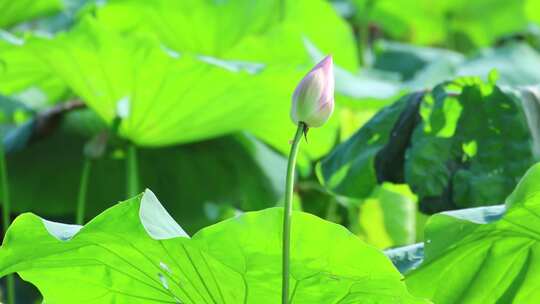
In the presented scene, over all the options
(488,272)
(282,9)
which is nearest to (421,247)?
→ (488,272)

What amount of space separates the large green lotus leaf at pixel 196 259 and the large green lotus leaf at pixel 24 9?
3.68ft

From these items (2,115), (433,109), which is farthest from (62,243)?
(2,115)

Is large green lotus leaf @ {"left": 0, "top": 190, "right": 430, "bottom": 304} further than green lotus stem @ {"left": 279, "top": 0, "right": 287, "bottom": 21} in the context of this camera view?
No

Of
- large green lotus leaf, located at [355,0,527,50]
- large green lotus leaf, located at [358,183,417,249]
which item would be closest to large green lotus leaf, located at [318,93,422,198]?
large green lotus leaf, located at [358,183,417,249]

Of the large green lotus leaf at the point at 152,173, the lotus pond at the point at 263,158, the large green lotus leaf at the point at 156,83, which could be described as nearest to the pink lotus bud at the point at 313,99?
the lotus pond at the point at 263,158

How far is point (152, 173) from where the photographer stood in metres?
1.96

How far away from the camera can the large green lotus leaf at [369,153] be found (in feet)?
4.38

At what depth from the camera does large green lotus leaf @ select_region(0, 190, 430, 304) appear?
85 centimetres

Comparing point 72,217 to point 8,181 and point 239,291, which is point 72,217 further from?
point 239,291

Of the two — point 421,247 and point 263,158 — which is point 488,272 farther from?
point 263,158

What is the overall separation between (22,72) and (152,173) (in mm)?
331

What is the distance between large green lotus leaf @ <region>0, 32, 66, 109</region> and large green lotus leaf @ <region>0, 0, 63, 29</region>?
0.14 m

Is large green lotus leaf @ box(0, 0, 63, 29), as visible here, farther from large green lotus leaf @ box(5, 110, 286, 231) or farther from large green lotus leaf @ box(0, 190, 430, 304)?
large green lotus leaf @ box(0, 190, 430, 304)

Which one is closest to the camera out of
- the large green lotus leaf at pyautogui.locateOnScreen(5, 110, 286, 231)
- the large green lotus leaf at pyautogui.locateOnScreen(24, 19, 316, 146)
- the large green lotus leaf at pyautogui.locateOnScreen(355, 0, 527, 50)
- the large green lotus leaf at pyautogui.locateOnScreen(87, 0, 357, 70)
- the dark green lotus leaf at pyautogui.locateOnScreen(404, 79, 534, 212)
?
the dark green lotus leaf at pyautogui.locateOnScreen(404, 79, 534, 212)
